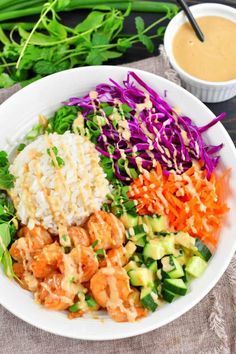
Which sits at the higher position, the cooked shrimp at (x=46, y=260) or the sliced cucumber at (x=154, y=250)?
the cooked shrimp at (x=46, y=260)

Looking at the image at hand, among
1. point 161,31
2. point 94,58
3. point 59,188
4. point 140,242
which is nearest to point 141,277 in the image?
point 140,242

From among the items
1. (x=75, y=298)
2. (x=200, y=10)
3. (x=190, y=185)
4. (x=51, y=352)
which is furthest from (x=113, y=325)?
(x=200, y=10)

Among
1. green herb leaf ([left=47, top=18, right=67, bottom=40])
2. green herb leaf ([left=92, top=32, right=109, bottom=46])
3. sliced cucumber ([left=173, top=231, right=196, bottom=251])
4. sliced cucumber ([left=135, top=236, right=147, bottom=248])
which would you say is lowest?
sliced cucumber ([left=173, top=231, right=196, bottom=251])

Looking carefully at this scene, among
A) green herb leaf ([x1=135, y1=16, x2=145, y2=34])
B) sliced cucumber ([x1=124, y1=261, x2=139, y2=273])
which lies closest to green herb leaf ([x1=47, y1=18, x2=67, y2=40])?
green herb leaf ([x1=135, y1=16, x2=145, y2=34])

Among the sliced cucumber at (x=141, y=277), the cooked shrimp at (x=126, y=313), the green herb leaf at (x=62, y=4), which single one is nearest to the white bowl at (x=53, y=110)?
the cooked shrimp at (x=126, y=313)

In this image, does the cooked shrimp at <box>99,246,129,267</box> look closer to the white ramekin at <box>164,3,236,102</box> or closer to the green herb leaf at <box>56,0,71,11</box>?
the white ramekin at <box>164,3,236,102</box>

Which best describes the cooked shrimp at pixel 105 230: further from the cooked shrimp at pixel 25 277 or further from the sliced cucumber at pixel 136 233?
the cooked shrimp at pixel 25 277
